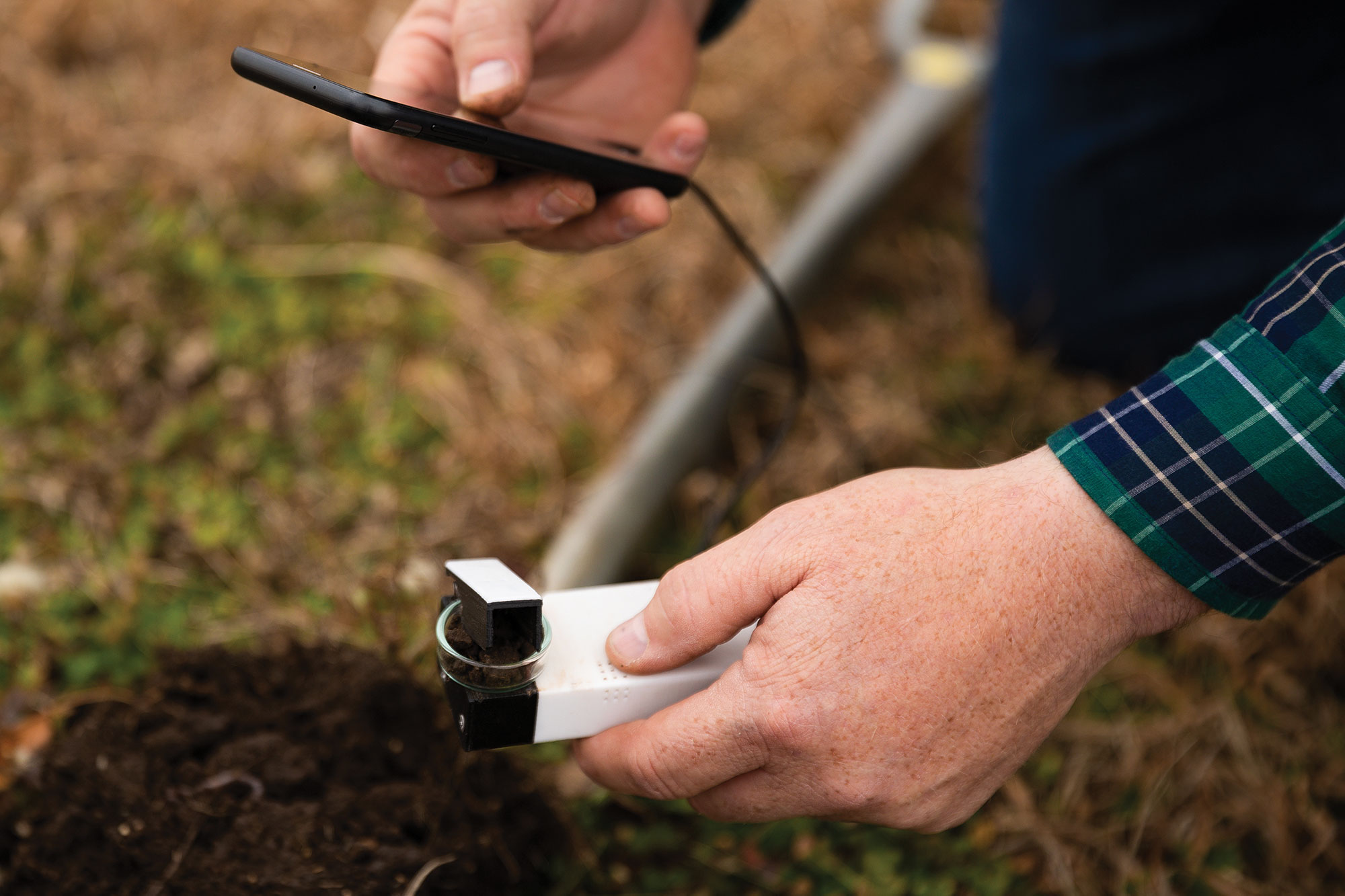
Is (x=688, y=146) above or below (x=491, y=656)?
above

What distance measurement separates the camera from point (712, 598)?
0.80 meters

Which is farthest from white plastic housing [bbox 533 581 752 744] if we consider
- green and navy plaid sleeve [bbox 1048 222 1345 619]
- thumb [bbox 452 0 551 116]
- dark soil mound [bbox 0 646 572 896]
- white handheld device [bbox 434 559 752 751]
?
thumb [bbox 452 0 551 116]

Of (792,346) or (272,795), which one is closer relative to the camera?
(272,795)

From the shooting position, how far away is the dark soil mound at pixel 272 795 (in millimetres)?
875

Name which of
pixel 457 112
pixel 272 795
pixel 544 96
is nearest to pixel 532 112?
pixel 544 96

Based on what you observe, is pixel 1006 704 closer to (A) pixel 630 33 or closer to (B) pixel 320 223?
(A) pixel 630 33

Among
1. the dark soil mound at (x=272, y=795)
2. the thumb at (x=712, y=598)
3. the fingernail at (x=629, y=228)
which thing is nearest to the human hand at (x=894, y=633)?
the thumb at (x=712, y=598)

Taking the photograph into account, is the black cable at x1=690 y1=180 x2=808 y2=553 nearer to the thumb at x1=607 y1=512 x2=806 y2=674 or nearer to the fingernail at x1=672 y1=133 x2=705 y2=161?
the fingernail at x1=672 y1=133 x2=705 y2=161

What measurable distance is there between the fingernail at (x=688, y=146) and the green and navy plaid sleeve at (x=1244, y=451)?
532mm

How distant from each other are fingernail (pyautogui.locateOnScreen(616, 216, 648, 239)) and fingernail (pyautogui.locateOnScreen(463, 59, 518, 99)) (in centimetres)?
20

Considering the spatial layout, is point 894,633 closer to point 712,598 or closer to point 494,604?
point 712,598

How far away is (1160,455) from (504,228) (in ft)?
2.17

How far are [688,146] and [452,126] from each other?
1.14ft

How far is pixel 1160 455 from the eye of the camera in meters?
0.78
